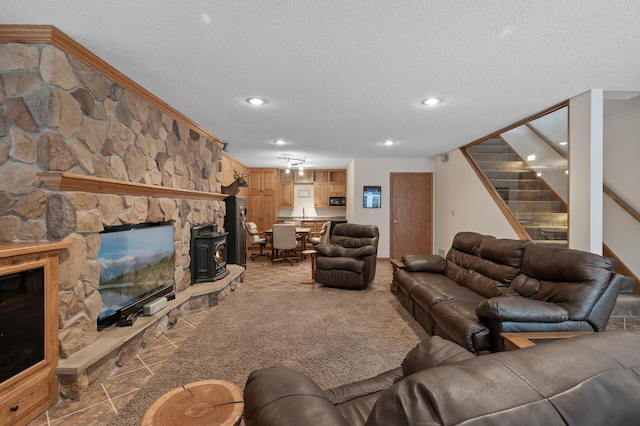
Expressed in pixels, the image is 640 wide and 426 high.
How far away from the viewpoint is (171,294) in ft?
10.7

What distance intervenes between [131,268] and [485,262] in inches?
136

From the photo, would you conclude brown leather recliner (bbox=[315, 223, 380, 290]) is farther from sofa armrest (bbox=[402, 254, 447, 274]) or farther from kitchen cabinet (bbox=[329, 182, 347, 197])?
kitchen cabinet (bbox=[329, 182, 347, 197])

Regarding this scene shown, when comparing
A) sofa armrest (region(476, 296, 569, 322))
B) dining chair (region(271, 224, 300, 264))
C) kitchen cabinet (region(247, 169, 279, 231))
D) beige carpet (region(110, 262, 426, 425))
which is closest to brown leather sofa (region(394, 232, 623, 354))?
sofa armrest (region(476, 296, 569, 322))

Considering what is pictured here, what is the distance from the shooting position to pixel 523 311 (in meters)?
1.97

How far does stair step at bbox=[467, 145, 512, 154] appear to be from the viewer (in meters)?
4.91

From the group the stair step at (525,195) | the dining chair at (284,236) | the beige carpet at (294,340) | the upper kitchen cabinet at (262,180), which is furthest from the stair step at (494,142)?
the upper kitchen cabinet at (262,180)

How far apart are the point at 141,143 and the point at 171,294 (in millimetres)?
1609

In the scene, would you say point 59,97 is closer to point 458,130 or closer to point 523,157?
point 458,130

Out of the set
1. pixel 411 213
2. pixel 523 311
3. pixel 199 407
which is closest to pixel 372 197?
pixel 411 213

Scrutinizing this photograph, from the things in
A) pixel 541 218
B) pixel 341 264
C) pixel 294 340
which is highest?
pixel 541 218

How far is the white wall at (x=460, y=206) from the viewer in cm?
464

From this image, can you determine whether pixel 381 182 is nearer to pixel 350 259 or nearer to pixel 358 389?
pixel 350 259

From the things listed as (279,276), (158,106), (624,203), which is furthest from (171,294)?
(624,203)

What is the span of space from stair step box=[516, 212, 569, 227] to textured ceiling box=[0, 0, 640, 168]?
1.40 meters
